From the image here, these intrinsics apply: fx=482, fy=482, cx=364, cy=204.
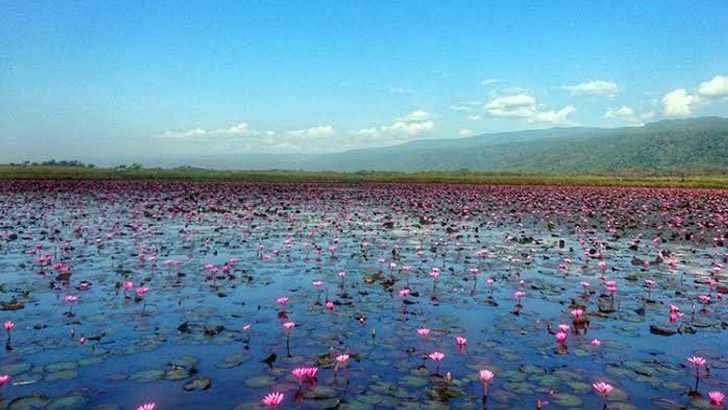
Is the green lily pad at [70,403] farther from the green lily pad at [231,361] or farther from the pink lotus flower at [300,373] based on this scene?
the pink lotus flower at [300,373]

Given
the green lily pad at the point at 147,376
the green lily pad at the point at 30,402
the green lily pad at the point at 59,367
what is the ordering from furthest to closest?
1. the green lily pad at the point at 59,367
2. the green lily pad at the point at 147,376
3. the green lily pad at the point at 30,402

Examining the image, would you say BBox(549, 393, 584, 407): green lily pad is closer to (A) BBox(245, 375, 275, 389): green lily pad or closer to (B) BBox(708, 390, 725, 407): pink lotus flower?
(B) BBox(708, 390, 725, 407): pink lotus flower

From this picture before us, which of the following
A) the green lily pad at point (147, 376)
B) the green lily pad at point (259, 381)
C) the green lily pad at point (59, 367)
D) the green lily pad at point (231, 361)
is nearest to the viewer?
the green lily pad at point (259, 381)

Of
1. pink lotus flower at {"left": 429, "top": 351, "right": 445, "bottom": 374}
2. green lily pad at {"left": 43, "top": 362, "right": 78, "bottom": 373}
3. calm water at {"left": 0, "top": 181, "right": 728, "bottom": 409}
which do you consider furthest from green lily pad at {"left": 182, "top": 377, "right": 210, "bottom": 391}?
pink lotus flower at {"left": 429, "top": 351, "right": 445, "bottom": 374}

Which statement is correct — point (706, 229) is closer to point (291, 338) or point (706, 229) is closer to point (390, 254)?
point (390, 254)

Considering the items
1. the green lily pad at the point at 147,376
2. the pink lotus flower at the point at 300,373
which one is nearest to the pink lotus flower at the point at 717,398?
the pink lotus flower at the point at 300,373

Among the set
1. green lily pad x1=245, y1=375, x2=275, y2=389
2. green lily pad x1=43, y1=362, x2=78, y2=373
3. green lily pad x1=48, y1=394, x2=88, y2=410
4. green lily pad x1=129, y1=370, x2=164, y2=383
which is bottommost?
green lily pad x1=245, y1=375, x2=275, y2=389

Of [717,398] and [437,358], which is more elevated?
[437,358]

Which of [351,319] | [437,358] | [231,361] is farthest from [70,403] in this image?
[351,319]

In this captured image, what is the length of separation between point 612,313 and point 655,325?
0.77 metres

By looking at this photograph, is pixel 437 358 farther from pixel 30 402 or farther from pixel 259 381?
pixel 30 402

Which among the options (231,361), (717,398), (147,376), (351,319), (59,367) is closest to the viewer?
(717,398)

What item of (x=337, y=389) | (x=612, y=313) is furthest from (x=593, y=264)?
(x=337, y=389)

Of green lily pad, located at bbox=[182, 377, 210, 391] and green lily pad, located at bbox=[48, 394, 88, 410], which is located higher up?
green lily pad, located at bbox=[48, 394, 88, 410]
